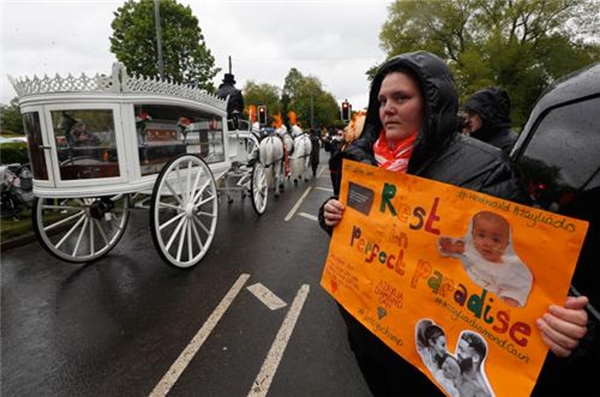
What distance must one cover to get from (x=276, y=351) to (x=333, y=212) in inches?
65.8

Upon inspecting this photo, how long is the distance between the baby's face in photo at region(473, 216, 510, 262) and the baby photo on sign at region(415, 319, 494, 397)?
0.27 m

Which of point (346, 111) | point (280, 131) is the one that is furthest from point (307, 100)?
point (280, 131)

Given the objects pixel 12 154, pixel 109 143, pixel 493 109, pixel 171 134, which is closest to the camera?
pixel 493 109

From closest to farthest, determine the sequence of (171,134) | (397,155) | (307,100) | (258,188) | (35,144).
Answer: (397,155)
(35,144)
(171,134)
(258,188)
(307,100)

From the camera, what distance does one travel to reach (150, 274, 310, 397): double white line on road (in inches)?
91.2

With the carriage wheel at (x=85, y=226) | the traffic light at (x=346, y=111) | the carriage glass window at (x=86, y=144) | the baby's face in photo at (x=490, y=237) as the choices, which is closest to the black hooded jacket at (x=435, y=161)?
the baby's face in photo at (x=490, y=237)

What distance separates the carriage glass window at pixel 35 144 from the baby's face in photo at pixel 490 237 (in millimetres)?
3925

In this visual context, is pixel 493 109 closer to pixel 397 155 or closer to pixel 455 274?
pixel 397 155

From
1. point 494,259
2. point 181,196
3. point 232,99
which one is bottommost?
point 181,196

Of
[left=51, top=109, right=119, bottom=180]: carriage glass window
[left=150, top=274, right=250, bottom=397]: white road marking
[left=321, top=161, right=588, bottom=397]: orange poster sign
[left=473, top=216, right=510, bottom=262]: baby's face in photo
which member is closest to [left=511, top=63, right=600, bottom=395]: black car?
[left=321, top=161, right=588, bottom=397]: orange poster sign

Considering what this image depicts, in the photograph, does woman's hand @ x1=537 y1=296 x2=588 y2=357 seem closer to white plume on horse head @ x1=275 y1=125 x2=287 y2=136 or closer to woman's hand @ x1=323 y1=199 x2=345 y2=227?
woman's hand @ x1=323 y1=199 x2=345 y2=227

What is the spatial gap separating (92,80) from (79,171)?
3.09 feet

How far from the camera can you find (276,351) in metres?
2.68

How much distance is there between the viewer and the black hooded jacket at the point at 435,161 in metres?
1.10
